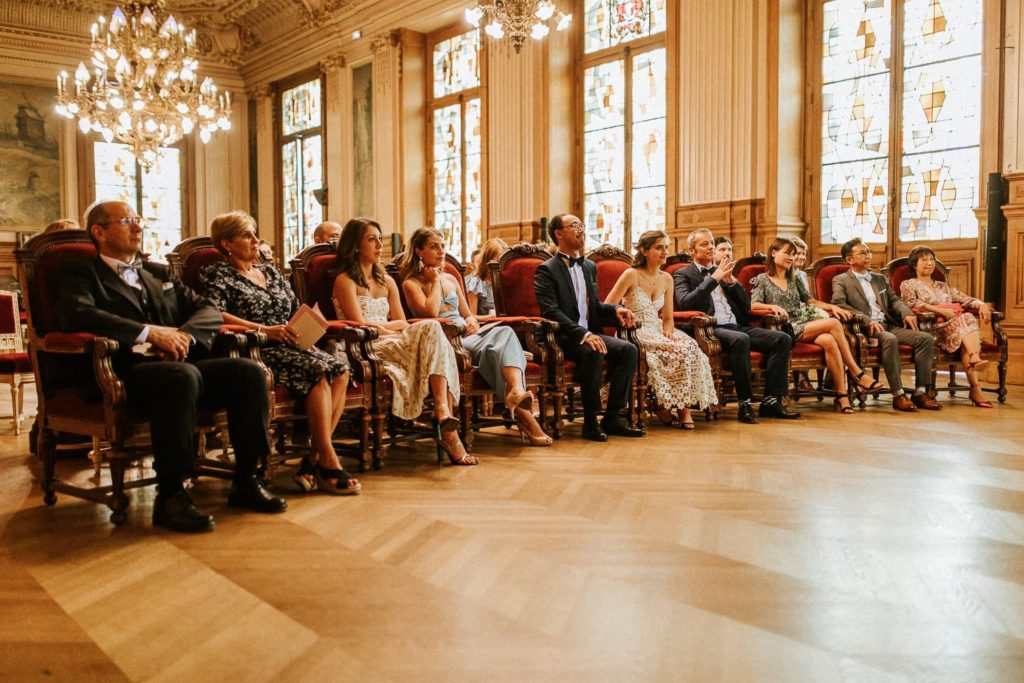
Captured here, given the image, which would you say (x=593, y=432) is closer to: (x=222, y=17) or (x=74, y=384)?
(x=74, y=384)

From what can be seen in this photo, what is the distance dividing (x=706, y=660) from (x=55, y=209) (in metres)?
13.6

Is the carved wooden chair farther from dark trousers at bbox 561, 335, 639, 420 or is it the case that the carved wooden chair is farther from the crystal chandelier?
the crystal chandelier

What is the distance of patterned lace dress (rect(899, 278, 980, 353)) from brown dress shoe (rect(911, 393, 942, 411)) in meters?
0.49

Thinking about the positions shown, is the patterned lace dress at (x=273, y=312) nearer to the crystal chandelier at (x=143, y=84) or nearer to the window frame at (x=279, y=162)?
the crystal chandelier at (x=143, y=84)

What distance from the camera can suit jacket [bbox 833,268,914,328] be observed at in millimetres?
6059

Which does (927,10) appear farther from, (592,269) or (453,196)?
(453,196)

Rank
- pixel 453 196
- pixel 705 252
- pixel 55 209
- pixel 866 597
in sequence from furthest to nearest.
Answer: pixel 55 209
pixel 453 196
pixel 705 252
pixel 866 597

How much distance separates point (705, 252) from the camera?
18.9 ft

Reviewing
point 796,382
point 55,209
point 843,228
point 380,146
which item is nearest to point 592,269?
point 796,382

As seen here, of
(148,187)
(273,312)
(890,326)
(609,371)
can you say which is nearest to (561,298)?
(609,371)

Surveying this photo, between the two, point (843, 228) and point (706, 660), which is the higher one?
point (843, 228)

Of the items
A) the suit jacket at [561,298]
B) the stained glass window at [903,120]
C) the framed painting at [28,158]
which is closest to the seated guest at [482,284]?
the suit jacket at [561,298]

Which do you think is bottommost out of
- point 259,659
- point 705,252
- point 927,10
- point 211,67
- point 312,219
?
point 259,659

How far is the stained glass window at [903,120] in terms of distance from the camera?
7.27 metres
